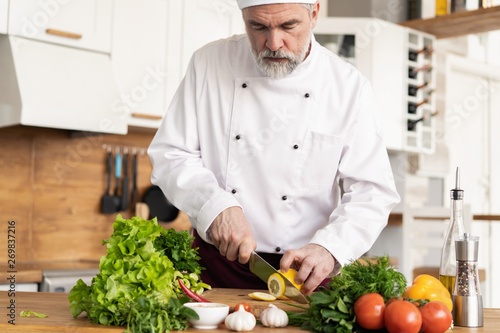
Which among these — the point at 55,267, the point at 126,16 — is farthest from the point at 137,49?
the point at 55,267

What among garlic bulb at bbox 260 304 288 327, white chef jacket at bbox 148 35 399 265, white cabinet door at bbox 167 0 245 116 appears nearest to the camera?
garlic bulb at bbox 260 304 288 327


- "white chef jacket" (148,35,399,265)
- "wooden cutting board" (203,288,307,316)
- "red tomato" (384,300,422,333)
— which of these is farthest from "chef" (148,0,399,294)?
"red tomato" (384,300,422,333)

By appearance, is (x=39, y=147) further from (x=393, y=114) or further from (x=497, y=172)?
(x=497, y=172)

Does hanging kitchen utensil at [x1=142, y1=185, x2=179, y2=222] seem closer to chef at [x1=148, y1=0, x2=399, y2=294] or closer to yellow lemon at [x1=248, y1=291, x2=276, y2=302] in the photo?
chef at [x1=148, y1=0, x2=399, y2=294]

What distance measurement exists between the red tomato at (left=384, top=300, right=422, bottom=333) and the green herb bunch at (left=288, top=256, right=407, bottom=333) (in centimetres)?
7

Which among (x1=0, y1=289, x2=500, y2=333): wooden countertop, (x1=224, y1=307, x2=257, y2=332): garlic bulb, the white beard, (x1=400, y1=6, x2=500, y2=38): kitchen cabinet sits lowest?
(x1=0, y1=289, x2=500, y2=333): wooden countertop

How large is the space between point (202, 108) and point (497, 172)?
15.8ft

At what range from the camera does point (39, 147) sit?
3.64m

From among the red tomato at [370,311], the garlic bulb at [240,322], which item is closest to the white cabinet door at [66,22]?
the garlic bulb at [240,322]

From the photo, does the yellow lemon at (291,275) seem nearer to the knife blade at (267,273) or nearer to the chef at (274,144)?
the knife blade at (267,273)

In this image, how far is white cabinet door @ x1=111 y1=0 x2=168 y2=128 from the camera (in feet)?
11.8

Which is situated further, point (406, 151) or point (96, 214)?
point (406, 151)

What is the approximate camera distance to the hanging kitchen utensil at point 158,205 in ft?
13.2

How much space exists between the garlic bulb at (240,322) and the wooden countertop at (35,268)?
180 centimetres
